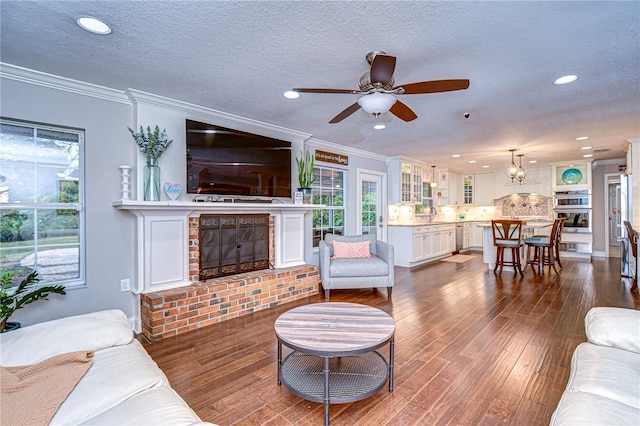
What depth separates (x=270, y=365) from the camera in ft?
7.82

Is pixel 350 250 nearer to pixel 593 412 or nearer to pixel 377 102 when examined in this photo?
pixel 377 102

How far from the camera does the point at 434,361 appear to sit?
7.98 feet

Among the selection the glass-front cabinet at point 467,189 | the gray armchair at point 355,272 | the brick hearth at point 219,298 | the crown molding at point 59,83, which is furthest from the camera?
the glass-front cabinet at point 467,189

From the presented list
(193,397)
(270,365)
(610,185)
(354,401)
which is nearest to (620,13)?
(354,401)

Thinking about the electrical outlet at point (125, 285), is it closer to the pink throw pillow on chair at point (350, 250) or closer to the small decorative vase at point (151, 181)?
the small decorative vase at point (151, 181)

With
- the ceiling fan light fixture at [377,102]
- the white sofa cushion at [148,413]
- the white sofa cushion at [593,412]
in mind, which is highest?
the ceiling fan light fixture at [377,102]

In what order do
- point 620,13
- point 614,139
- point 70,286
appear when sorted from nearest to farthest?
point 620,13 → point 70,286 → point 614,139

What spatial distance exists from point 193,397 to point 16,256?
2069 mm

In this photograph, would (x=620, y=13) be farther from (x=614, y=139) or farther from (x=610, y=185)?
(x=610, y=185)

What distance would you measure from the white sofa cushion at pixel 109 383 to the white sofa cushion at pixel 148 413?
0.08 ft

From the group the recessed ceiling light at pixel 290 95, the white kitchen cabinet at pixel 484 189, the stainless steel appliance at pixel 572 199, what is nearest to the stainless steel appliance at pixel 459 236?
the white kitchen cabinet at pixel 484 189

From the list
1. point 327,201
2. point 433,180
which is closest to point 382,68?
point 327,201

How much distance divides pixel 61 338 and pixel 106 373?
0.43 m

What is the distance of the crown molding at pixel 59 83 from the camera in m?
2.49
